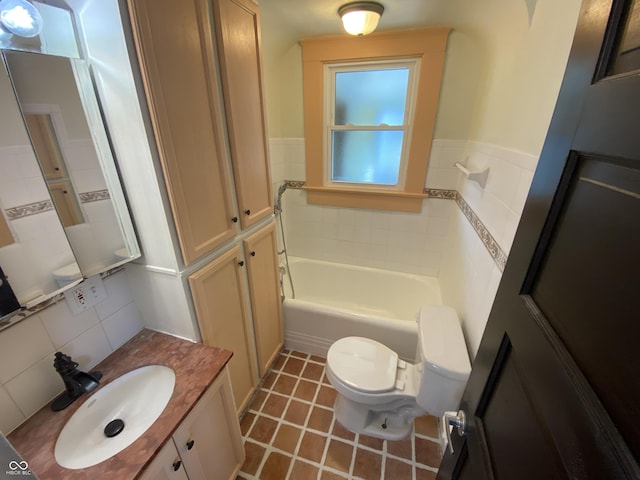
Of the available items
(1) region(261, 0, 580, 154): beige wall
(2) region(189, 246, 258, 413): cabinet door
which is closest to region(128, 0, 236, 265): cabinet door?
(2) region(189, 246, 258, 413): cabinet door

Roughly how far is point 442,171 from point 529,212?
1690mm

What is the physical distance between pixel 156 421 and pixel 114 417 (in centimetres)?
24

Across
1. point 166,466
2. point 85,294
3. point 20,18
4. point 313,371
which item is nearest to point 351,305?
point 313,371

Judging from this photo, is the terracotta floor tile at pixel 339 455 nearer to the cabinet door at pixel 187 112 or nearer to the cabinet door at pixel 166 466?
the cabinet door at pixel 166 466

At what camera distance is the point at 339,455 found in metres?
1.44

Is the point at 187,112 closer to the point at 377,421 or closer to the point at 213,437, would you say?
the point at 213,437

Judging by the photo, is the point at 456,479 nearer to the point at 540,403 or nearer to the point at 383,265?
the point at 540,403

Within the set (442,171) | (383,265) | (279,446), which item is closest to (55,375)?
(279,446)

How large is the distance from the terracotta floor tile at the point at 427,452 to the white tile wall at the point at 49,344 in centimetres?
161

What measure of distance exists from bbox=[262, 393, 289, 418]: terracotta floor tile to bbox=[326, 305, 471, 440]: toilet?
13.5 inches

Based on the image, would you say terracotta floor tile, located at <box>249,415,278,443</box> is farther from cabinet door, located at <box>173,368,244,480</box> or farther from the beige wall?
the beige wall

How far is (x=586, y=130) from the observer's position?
1.35 feet

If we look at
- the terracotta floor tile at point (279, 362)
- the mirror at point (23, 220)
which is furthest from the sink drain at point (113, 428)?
the terracotta floor tile at point (279, 362)

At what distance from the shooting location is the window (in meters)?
1.89
